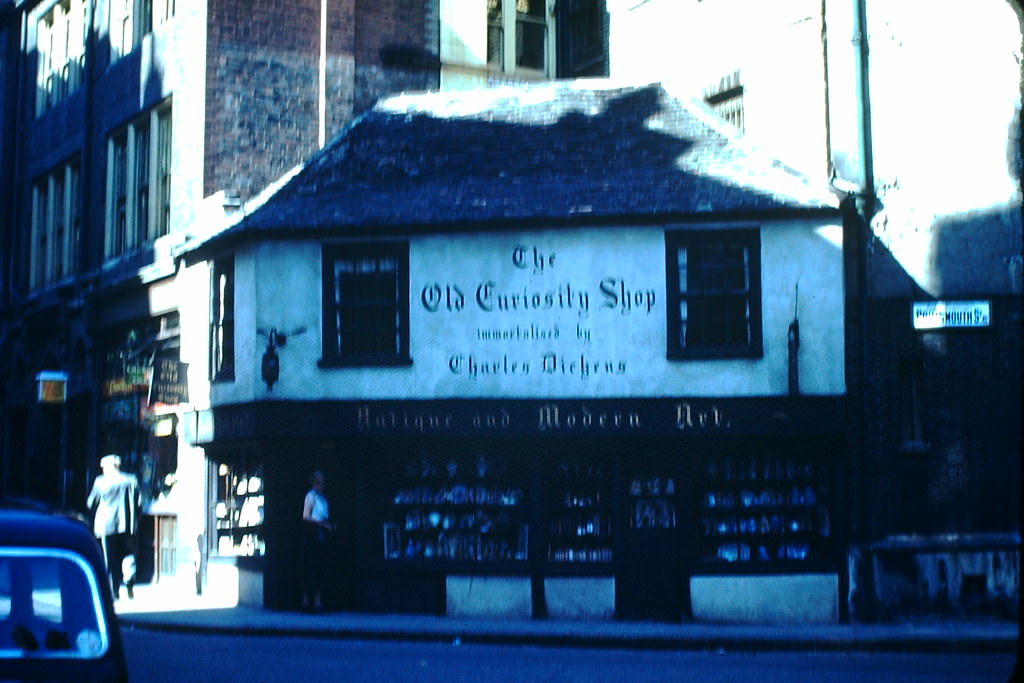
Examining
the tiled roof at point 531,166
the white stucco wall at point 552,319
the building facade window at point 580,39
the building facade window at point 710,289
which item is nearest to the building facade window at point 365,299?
the white stucco wall at point 552,319

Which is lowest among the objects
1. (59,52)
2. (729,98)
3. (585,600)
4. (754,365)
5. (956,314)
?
(585,600)

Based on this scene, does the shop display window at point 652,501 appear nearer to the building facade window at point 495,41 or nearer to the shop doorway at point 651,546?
the shop doorway at point 651,546

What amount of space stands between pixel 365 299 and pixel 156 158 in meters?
7.33

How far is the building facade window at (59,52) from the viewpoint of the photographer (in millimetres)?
28828

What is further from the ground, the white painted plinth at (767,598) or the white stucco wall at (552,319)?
the white stucco wall at (552,319)

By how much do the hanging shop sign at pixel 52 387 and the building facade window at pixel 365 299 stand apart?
8.57 m

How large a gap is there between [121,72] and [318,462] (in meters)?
10.3

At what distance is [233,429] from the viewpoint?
19875 mm

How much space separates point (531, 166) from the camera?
783 inches

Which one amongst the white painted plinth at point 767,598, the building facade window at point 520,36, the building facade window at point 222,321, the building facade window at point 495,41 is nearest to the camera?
the white painted plinth at point 767,598

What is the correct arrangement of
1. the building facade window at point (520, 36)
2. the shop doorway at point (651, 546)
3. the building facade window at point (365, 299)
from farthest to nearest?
the building facade window at point (520, 36) < the building facade window at point (365, 299) < the shop doorway at point (651, 546)

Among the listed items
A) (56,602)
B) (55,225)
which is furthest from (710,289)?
(55,225)

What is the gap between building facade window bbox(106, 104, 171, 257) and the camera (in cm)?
2486

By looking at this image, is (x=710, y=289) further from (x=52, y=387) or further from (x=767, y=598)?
(x=52, y=387)
